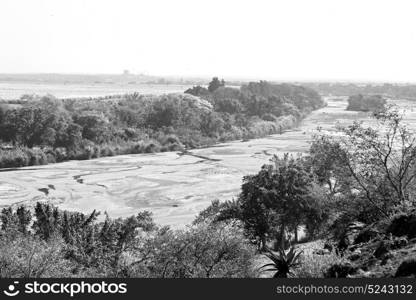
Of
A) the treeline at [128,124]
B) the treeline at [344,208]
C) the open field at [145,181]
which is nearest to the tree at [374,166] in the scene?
the treeline at [344,208]

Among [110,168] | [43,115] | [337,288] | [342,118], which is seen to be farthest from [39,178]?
[342,118]

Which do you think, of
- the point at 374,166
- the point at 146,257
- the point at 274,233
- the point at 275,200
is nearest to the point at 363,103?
the point at 275,200

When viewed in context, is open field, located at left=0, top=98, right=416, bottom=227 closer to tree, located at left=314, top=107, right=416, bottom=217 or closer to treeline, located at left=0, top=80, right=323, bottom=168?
treeline, located at left=0, top=80, right=323, bottom=168

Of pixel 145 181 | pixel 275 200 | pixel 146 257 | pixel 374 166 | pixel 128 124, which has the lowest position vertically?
pixel 145 181

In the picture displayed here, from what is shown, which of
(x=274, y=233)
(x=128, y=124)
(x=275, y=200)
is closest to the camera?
(x=274, y=233)

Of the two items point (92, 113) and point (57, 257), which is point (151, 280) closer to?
point (57, 257)

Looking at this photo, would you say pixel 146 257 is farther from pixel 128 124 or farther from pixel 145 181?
pixel 128 124

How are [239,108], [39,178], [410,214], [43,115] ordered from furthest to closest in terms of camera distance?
[239,108] → [43,115] → [39,178] → [410,214]
